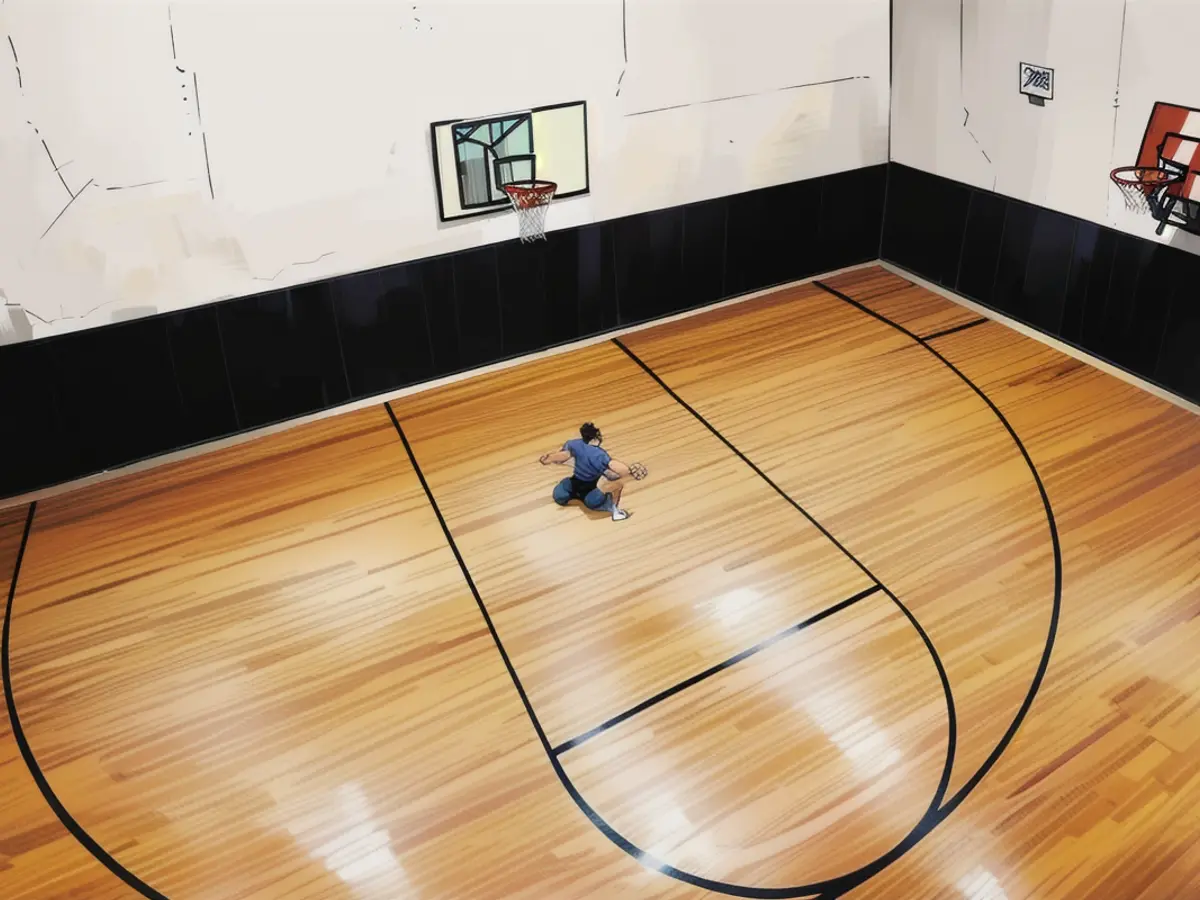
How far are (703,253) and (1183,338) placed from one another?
2667 mm

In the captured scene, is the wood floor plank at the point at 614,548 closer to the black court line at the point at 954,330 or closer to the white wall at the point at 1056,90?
the black court line at the point at 954,330

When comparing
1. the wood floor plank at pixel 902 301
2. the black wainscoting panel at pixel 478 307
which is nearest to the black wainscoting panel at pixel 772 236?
the wood floor plank at pixel 902 301

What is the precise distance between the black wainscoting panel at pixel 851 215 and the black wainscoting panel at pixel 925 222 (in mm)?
81

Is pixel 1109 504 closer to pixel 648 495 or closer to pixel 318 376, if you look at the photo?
pixel 648 495

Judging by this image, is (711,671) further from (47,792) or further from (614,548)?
(47,792)

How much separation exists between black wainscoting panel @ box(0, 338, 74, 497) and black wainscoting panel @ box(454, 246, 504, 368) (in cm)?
195

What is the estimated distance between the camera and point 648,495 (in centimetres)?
455

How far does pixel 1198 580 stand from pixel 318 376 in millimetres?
4224

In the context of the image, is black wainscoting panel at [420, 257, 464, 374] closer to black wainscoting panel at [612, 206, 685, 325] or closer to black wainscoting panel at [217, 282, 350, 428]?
black wainscoting panel at [217, 282, 350, 428]

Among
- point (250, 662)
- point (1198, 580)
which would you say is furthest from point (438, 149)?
point (1198, 580)

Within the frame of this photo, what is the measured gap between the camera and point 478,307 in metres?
5.47

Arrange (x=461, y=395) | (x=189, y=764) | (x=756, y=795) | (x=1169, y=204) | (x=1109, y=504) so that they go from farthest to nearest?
(x=461, y=395)
(x=1169, y=204)
(x=1109, y=504)
(x=189, y=764)
(x=756, y=795)

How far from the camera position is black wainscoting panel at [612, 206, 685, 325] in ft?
Answer: 18.9

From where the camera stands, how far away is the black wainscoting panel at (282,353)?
16.1 ft
